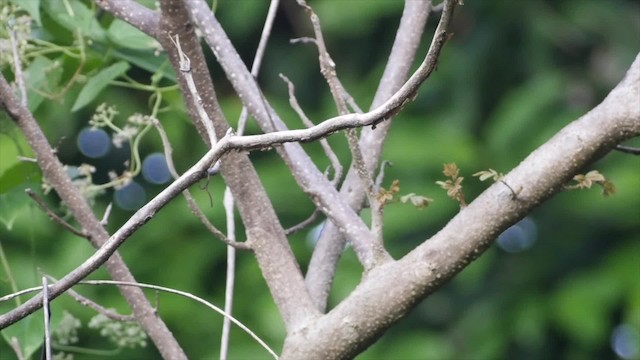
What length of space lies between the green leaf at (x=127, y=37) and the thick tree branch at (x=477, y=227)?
0.34 m

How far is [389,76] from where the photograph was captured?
84 cm

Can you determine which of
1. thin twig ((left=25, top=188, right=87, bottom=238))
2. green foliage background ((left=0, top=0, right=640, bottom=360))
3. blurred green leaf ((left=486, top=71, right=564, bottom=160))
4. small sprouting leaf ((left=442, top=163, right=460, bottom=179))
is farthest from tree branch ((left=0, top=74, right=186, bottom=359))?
blurred green leaf ((left=486, top=71, right=564, bottom=160))

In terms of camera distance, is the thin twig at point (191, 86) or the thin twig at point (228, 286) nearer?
the thin twig at point (191, 86)

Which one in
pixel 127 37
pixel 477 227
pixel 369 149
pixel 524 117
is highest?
pixel 127 37

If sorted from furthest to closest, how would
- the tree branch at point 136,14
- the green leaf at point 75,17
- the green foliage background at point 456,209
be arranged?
the green foliage background at point 456,209, the green leaf at point 75,17, the tree branch at point 136,14

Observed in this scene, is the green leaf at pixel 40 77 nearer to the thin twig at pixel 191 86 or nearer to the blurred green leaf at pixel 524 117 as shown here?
the thin twig at pixel 191 86

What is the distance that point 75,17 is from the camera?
855mm

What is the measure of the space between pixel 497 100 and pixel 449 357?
1.98ft

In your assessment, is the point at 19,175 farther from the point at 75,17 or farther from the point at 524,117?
the point at 524,117

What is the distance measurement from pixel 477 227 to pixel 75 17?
414mm

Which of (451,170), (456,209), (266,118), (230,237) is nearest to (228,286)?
(230,237)

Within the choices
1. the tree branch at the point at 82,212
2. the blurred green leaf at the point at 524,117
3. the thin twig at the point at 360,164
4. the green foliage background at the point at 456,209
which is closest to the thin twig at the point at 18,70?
the tree branch at the point at 82,212

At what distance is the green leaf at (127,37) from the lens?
2.87 feet

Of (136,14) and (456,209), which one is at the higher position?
(136,14)
